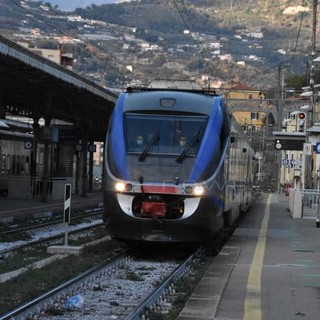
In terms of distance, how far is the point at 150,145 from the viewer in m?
13.5

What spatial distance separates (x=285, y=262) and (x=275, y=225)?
992cm

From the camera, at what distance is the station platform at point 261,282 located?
27.0 feet

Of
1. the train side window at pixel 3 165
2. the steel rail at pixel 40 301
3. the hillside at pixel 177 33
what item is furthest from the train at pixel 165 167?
the hillside at pixel 177 33

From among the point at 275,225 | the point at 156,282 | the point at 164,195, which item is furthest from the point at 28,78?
the point at 156,282

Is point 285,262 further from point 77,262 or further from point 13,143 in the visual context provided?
point 13,143

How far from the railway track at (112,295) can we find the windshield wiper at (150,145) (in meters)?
1.91

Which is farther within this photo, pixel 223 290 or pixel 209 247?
pixel 209 247

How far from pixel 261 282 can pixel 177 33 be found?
5057 inches

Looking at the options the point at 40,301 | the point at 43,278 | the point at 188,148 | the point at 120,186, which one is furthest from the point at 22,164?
the point at 40,301

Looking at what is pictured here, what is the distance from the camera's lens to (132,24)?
13862 centimetres

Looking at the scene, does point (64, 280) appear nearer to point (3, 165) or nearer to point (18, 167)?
point (3, 165)

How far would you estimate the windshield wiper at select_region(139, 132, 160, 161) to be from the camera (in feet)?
43.5

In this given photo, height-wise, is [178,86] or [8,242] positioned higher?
[178,86]

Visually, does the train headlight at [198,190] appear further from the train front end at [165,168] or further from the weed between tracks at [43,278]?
the weed between tracks at [43,278]
